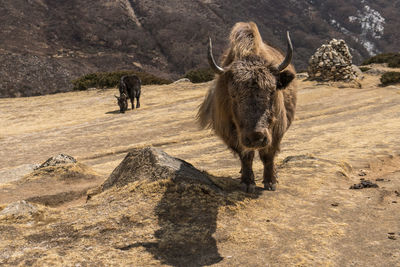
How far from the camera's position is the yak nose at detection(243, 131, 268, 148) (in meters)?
3.55

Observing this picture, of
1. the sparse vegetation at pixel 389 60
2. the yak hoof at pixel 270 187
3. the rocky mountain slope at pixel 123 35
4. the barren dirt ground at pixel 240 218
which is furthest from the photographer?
the sparse vegetation at pixel 389 60

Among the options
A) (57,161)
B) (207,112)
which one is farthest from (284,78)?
(57,161)

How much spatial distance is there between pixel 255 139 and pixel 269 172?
5.75 feet

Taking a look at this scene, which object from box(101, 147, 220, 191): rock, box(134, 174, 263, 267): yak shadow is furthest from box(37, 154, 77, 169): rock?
box(134, 174, 263, 267): yak shadow

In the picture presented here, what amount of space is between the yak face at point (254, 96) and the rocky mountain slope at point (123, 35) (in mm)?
22110

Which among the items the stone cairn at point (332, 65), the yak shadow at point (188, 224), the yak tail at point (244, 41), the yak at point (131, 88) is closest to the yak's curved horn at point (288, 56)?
the yak tail at point (244, 41)

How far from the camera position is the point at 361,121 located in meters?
11.0

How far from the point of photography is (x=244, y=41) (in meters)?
4.37

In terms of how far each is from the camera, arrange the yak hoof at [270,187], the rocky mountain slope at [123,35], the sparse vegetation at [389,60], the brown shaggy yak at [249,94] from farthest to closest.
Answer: the sparse vegetation at [389,60], the rocky mountain slope at [123,35], the yak hoof at [270,187], the brown shaggy yak at [249,94]

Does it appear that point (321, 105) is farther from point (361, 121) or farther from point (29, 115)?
point (29, 115)

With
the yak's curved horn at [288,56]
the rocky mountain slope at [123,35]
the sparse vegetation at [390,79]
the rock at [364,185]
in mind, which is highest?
the rocky mountain slope at [123,35]

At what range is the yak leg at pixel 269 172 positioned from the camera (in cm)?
512

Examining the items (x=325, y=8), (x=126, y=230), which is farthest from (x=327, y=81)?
(x=325, y=8)

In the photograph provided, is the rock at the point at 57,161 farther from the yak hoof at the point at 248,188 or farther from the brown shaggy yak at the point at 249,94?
the yak hoof at the point at 248,188
